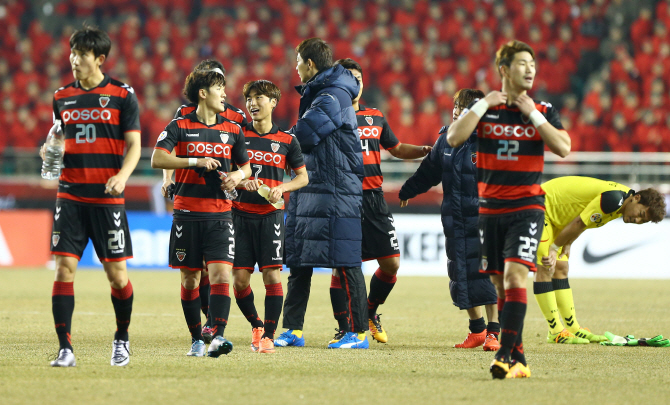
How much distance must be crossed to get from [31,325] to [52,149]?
10.5 ft

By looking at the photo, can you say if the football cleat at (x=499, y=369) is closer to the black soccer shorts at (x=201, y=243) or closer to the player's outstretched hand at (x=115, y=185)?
the black soccer shorts at (x=201, y=243)

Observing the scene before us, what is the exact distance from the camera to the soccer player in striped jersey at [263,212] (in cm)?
670

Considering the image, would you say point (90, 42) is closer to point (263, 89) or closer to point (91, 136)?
point (91, 136)

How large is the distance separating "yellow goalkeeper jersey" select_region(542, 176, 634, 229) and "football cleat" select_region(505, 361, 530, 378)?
7.09 feet

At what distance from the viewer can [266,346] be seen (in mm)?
6375

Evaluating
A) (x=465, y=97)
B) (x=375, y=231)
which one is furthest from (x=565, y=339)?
(x=465, y=97)

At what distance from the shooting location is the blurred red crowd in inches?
704

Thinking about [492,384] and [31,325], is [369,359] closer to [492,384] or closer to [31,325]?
[492,384]

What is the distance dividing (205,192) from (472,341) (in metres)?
2.48

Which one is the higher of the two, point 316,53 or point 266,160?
point 316,53

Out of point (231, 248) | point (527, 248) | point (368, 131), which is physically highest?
point (368, 131)

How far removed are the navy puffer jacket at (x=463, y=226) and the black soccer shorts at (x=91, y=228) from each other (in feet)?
A: 9.58

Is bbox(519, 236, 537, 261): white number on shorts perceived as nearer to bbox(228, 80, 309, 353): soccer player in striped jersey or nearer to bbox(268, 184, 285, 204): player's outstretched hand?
bbox(268, 184, 285, 204): player's outstretched hand

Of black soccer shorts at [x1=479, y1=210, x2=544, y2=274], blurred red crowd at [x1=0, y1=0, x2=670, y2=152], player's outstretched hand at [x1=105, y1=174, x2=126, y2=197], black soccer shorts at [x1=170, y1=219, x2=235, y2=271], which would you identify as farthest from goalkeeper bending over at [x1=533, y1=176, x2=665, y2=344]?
blurred red crowd at [x1=0, y1=0, x2=670, y2=152]
